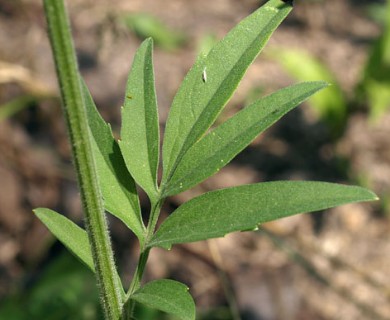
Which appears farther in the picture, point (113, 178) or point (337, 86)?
point (337, 86)

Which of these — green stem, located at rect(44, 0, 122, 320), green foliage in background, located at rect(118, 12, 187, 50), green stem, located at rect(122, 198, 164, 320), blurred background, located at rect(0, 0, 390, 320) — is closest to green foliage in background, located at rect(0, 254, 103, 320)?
blurred background, located at rect(0, 0, 390, 320)

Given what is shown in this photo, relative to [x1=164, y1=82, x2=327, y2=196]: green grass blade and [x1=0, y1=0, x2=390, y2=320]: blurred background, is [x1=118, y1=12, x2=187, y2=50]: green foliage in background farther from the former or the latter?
[x1=164, y1=82, x2=327, y2=196]: green grass blade

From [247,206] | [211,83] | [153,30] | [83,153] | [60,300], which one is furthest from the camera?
[153,30]

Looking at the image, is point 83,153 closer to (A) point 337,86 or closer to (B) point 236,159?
(B) point 236,159

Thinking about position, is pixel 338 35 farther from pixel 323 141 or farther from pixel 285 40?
pixel 323 141

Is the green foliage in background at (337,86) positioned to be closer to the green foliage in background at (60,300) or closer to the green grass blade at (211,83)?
the green foliage in background at (60,300)

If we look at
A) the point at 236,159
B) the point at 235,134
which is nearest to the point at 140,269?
the point at 235,134
